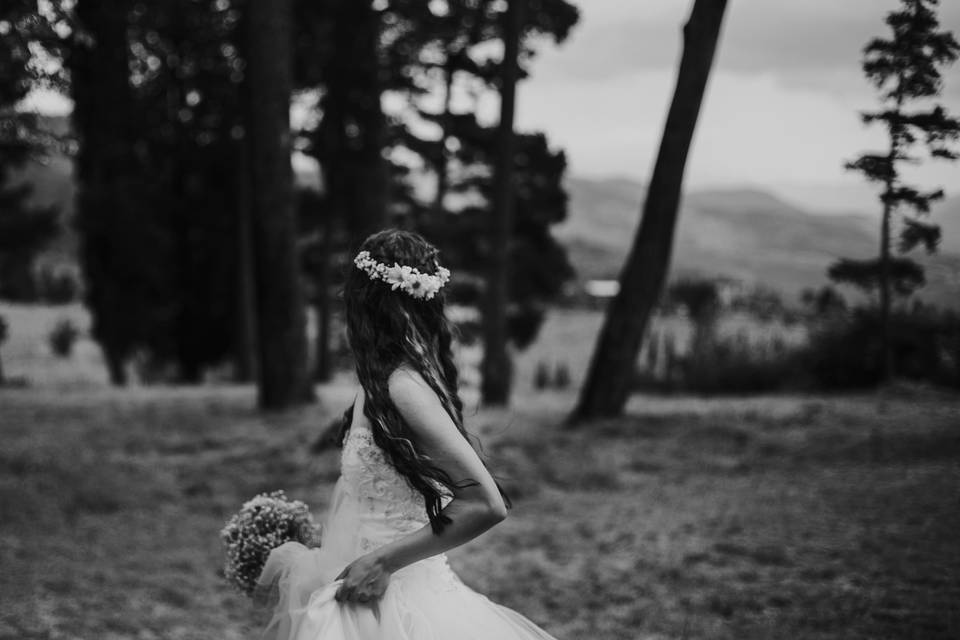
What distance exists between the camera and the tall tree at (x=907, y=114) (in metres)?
7.54

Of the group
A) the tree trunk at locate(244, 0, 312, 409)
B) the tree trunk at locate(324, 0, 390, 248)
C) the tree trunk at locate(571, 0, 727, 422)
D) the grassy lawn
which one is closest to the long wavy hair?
the grassy lawn

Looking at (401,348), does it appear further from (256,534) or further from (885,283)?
(885,283)

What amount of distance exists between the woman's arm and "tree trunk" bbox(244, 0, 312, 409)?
1007cm

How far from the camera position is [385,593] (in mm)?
2629

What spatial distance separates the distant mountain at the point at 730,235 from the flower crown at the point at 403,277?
33.8ft

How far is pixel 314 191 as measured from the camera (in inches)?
931

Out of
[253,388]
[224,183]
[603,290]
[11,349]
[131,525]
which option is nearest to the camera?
[131,525]

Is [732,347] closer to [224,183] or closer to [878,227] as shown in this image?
[878,227]

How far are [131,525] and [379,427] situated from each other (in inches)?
240

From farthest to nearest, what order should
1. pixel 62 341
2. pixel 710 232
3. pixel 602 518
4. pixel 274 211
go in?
pixel 710 232 < pixel 62 341 < pixel 274 211 < pixel 602 518

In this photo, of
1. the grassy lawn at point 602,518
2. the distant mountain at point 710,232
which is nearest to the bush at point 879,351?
the grassy lawn at point 602,518

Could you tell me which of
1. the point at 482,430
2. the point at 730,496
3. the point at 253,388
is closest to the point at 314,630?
the point at 730,496

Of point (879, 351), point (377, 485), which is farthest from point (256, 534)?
point (879, 351)

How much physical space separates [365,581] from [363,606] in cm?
10
